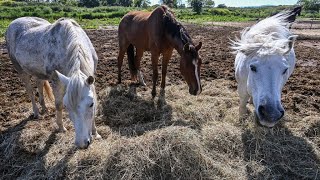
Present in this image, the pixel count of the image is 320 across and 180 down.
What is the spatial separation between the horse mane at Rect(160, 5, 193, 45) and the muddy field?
1.14 meters

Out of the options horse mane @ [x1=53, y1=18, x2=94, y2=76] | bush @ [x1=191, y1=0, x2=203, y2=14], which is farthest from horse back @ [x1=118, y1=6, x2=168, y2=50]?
bush @ [x1=191, y1=0, x2=203, y2=14]

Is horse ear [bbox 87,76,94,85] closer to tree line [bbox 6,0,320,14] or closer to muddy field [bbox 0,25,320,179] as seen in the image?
muddy field [bbox 0,25,320,179]

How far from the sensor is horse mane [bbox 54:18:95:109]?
9.81 feet

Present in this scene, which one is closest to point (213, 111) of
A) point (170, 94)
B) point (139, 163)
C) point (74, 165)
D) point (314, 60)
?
point (170, 94)

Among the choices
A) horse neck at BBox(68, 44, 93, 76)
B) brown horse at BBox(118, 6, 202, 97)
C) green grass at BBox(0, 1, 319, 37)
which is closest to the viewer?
horse neck at BBox(68, 44, 93, 76)

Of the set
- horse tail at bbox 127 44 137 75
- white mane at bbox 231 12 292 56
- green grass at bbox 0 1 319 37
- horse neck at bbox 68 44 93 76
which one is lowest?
horse tail at bbox 127 44 137 75

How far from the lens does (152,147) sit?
10.7ft

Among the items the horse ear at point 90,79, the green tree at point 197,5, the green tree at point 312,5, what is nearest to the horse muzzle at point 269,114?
the horse ear at point 90,79

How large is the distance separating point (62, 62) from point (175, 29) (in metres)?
2.09

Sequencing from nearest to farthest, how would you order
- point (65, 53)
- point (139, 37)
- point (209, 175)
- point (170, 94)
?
point (209, 175) → point (65, 53) → point (170, 94) → point (139, 37)

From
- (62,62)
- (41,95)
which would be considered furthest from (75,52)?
(41,95)

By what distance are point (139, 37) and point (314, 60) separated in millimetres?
5284

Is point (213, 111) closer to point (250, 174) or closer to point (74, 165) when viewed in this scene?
point (250, 174)

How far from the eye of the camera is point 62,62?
154 inches
